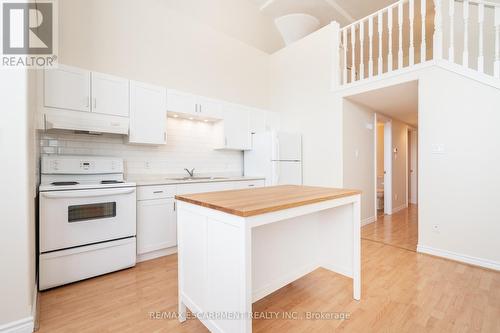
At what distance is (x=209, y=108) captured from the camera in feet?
11.6

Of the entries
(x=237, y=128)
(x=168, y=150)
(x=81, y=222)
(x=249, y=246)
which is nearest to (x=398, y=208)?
(x=237, y=128)

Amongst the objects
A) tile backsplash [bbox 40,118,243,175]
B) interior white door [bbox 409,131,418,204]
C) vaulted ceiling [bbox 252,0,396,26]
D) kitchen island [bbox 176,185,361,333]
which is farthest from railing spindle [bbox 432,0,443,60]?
interior white door [bbox 409,131,418,204]

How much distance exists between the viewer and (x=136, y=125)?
279 centimetres

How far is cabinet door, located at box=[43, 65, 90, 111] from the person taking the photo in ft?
7.45

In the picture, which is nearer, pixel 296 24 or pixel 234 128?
pixel 234 128

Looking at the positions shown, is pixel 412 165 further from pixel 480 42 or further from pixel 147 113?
pixel 147 113

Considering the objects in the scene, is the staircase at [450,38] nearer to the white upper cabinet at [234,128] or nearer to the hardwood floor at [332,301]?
the white upper cabinet at [234,128]

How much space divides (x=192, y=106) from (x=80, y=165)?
5.16 ft

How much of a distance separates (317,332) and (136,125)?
9.03ft

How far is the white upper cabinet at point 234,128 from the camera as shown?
3.75 m

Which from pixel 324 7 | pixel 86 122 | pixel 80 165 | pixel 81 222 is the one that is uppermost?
pixel 324 7

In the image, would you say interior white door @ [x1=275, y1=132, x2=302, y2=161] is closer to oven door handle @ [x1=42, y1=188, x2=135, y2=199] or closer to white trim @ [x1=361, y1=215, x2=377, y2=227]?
white trim @ [x1=361, y1=215, x2=377, y2=227]

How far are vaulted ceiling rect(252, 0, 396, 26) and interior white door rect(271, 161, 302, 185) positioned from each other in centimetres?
301

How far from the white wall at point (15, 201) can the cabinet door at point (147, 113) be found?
4.19ft
